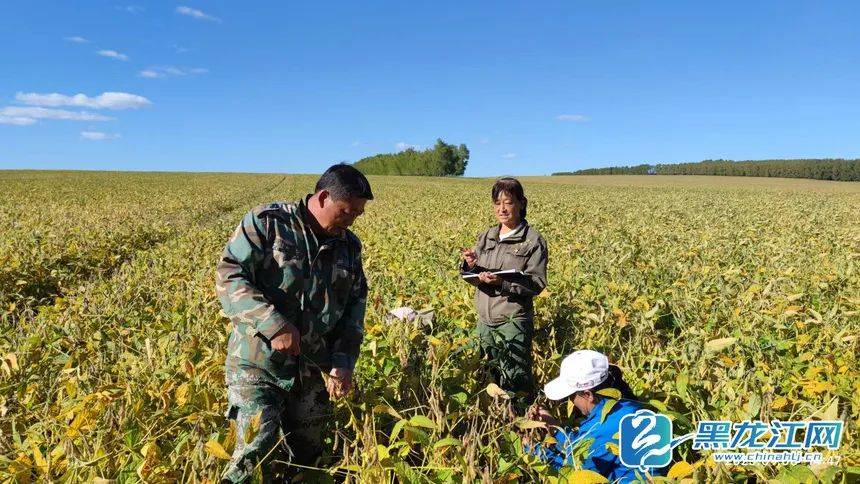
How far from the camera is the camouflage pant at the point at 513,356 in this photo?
3361mm

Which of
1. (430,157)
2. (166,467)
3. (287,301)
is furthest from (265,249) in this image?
(430,157)

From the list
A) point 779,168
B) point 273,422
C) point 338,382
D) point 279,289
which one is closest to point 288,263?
point 279,289

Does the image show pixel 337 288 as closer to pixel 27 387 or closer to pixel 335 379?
pixel 335 379

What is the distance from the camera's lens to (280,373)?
227cm

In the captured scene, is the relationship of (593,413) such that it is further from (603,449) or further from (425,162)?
(425,162)

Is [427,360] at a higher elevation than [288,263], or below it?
below

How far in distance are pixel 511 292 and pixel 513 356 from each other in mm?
442

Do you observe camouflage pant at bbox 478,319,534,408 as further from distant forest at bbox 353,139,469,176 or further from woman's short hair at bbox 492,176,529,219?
distant forest at bbox 353,139,469,176

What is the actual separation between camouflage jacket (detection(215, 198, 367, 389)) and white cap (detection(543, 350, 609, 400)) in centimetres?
112

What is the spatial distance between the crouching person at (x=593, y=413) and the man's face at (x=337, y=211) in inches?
51.9

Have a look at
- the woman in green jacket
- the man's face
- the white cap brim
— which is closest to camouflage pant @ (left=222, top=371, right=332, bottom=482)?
the man's face

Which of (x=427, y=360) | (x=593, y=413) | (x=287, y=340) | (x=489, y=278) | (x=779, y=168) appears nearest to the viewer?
(x=287, y=340)

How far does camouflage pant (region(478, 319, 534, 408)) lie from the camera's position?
3.36m

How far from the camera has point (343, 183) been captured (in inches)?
87.4
